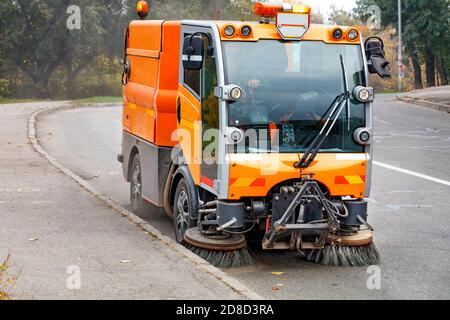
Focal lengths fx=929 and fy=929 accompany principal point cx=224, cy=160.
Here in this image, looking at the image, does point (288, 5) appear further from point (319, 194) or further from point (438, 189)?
point (438, 189)

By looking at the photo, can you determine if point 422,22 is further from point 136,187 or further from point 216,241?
point 216,241

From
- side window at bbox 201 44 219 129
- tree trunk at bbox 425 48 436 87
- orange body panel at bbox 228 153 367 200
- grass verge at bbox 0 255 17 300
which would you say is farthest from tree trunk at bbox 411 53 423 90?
grass verge at bbox 0 255 17 300

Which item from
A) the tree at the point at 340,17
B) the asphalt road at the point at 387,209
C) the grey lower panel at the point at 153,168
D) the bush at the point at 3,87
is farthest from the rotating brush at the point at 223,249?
the tree at the point at 340,17

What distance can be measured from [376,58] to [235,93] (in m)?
1.65

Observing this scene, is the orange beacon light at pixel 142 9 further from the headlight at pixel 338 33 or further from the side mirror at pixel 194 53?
the headlight at pixel 338 33

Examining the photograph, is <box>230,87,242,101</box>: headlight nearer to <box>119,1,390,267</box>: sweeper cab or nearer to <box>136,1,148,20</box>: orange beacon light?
<box>119,1,390,267</box>: sweeper cab

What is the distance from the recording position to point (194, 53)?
9742 millimetres

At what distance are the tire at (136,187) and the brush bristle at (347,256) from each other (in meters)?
3.57

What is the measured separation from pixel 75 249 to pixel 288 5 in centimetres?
349

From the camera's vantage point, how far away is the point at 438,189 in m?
15.7

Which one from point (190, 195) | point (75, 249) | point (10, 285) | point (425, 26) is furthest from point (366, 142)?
point (425, 26)

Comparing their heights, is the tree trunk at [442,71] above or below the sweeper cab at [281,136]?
above

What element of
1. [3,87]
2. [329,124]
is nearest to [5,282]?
[329,124]

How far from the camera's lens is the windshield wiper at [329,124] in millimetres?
9555
